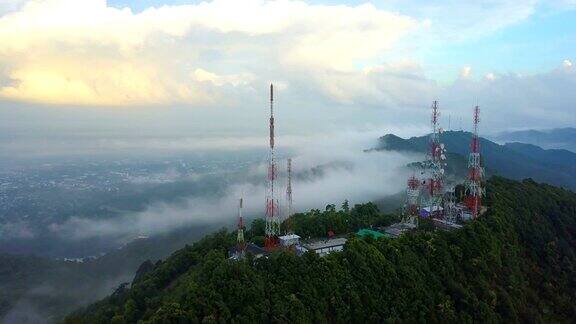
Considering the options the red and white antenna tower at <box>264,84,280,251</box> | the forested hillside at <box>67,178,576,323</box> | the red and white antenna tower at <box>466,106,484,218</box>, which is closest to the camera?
the forested hillside at <box>67,178,576,323</box>

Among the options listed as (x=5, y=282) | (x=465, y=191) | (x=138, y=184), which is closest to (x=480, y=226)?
(x=465, y=191)

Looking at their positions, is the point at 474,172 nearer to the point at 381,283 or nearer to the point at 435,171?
the point at 435,171

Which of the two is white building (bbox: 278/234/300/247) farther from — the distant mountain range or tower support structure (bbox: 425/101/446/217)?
the distant mountain range

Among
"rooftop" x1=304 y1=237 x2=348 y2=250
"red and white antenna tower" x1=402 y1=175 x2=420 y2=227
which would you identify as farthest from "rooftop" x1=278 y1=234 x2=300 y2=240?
"red and white antenna tower" x1=402 y1=175 x2=420 y2=227

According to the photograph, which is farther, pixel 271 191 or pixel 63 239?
pixel 63 239

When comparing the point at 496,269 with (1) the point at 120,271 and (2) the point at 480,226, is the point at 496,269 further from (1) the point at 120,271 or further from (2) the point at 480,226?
(1) the point at 120,271
